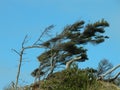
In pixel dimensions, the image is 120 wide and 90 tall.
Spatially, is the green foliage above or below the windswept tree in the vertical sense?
below

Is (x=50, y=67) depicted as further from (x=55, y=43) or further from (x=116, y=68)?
(x=116, y=68)

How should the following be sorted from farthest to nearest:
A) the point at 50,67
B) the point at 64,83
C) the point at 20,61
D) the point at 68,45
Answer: the point at 68,45
the point at 50,67
the point at 20,61
the point at 64,83

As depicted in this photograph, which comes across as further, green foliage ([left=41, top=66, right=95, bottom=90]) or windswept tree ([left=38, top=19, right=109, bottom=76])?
windswept tree ([left=38, top=19, right=109, bottom=76])

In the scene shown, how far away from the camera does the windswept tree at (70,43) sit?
2770 centimetres

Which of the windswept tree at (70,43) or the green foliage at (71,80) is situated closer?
the green foliage at (71,80)

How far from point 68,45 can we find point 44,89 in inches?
402

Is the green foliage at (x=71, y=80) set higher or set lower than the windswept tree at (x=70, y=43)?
lower

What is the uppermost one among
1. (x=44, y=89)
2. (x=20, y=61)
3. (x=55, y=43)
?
(x=55, y=43)

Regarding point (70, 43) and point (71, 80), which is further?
point (70, 43)

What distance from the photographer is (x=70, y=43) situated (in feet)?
96.2

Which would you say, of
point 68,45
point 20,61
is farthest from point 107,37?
point 20,61

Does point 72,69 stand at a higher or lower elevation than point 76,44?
lower

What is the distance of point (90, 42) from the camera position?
3027 cm

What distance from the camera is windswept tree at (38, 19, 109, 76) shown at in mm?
27700
